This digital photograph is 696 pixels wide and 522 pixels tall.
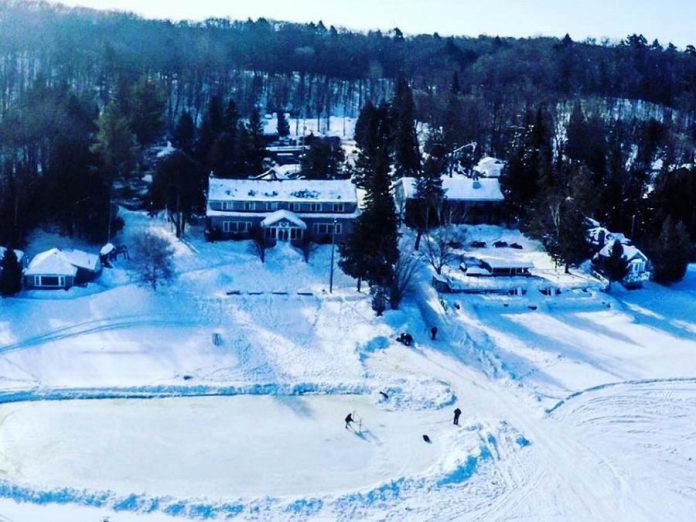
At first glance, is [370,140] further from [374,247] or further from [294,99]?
[294,99]

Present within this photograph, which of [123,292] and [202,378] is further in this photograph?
[123,292]

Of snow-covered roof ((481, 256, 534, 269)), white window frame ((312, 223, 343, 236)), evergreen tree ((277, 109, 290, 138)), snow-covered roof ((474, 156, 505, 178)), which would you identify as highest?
evergreen tree ((277, 109, 290, 138))

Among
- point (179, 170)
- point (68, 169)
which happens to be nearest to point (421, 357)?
point (179, 170)

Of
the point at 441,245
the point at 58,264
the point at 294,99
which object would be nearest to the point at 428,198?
the point at 441,245

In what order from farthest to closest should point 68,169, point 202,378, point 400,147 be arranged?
point 400,147 < point 68,169 < point 202,378

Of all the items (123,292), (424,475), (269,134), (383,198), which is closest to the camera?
(424,475)

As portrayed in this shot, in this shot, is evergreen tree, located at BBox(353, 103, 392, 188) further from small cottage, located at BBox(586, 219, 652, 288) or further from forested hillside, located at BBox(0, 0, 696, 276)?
small cottage, located at BBox(586, 219, 652, 288)

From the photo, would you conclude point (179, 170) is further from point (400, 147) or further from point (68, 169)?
point (400, 147)

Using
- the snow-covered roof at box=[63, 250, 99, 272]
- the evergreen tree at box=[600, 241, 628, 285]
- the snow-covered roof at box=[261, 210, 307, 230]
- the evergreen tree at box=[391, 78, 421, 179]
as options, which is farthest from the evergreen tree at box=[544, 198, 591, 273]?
the snow-covered roof at box=[63, 250, 99, 272]
